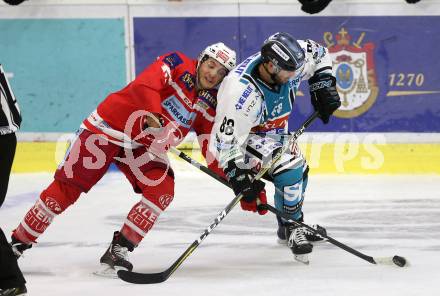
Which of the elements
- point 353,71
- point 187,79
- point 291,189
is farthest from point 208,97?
point 353,71

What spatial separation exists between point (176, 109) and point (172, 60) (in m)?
0.20

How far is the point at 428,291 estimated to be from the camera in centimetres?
293

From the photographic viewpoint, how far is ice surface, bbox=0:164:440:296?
3100 millimetres

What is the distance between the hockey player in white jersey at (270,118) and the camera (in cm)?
336

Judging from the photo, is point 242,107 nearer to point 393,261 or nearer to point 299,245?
point 299,245

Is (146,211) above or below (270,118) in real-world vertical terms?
below

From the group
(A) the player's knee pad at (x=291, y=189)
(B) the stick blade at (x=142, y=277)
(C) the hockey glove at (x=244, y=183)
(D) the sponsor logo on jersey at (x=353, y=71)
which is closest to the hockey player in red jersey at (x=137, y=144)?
(B) the stick blade at (x=142, y=277)

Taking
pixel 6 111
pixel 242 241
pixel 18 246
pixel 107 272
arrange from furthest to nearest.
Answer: pixel 242 241 → pixel 18 246 → pixel 107 272 → pixel 6 111

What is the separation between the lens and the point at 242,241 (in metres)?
3.97

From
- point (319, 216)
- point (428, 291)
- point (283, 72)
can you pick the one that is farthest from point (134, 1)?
point (428, 291)

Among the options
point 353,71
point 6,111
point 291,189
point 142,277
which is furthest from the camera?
point 353,71

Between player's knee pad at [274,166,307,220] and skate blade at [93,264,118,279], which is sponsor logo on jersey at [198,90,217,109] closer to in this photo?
player's knee pad at [274,166,307,220]

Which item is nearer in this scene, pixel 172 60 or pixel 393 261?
pixel 393 261

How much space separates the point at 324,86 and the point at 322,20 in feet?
7.17
